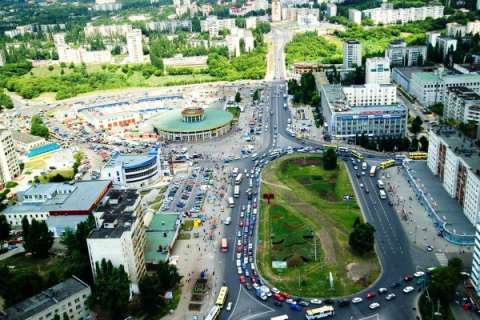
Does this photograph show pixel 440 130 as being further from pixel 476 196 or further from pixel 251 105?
pixel 251 105

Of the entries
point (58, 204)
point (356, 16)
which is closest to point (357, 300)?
point (58, 204)

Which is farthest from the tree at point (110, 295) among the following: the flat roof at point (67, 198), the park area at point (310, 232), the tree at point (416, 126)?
the tree at point (416, 126)

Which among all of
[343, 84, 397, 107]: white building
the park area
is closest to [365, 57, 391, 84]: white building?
[343, 84, 397, 107]: white building

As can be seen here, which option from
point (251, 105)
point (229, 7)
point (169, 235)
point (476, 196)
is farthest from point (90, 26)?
point (476, 196)

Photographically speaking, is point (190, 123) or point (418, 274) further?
point (190, 123)

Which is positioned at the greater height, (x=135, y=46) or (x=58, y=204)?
(x=135, y=46)

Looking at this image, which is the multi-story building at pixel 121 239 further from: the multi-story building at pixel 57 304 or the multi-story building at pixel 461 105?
the multi-story building at pixel 461 105

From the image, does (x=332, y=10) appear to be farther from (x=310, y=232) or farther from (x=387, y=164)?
(x=310, y=232)
